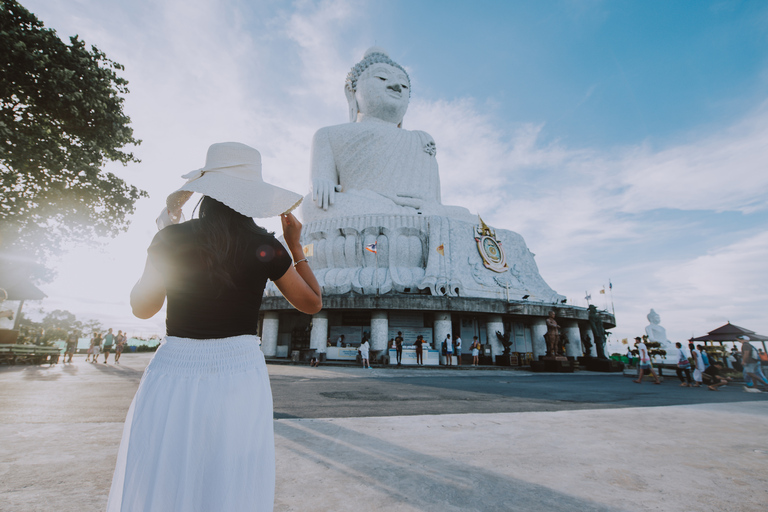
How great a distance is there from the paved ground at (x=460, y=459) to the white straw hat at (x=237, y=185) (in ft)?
4.26

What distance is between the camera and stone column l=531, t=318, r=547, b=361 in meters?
16.1

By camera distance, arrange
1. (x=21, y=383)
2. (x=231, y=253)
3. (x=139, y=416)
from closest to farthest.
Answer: (x=139, y=416), (x=231, y=253), (x=21, y=383)

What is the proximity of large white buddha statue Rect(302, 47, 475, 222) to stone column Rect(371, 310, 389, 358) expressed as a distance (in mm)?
5353

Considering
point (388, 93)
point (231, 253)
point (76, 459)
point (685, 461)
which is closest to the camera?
point (231, 253)

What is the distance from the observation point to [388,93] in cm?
2069

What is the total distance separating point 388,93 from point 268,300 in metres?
12.5

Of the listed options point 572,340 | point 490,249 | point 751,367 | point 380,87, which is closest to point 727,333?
point 572,340

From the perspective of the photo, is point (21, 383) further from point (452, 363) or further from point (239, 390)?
point (452, 363)

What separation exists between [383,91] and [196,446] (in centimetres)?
2166

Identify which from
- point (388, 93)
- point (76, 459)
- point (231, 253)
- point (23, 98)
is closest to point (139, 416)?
point (231, 253)

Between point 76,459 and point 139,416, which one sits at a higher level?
point 139,416

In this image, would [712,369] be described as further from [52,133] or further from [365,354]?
[52,133]

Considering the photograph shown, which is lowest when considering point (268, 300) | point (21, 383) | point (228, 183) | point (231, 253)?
point (21, 383)

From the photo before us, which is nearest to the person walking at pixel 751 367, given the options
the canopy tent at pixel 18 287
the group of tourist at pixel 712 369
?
the group of tourist at pixel 712 369
